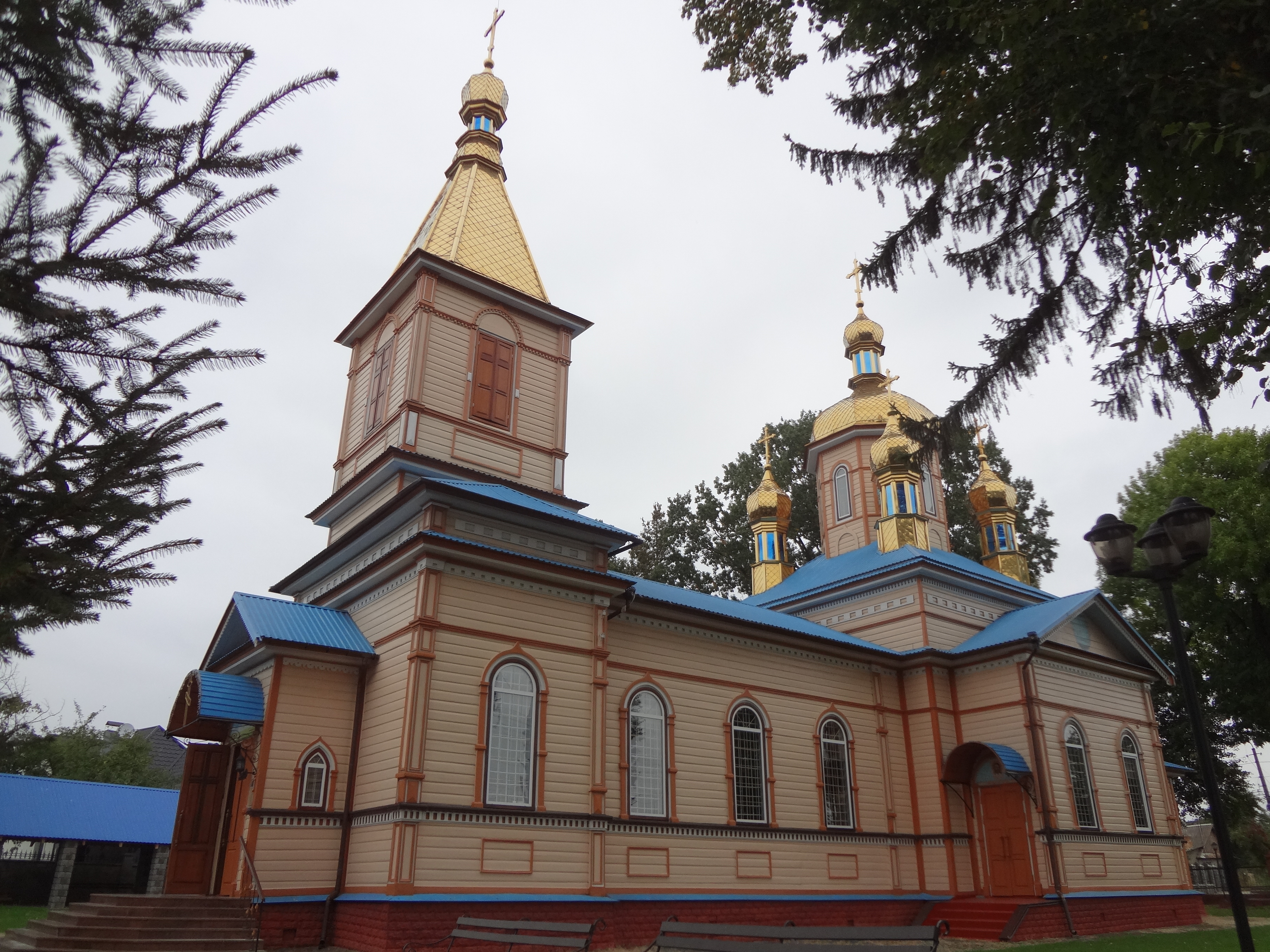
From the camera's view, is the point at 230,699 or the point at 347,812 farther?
the point at 230,699

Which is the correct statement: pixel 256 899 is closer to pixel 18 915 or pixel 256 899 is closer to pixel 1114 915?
pixel 18 915

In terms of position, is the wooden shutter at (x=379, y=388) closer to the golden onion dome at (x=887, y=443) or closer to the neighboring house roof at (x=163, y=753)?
the golden onion dome at (x=887, y=443)

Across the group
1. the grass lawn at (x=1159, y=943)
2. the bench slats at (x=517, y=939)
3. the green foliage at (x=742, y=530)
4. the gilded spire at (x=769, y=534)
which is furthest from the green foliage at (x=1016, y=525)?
the bench slats at (x=517, y=939)

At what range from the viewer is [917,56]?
7160 mm

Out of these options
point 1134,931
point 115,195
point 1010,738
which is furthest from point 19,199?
point 1134,931

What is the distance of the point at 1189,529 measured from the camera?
6.39 metres

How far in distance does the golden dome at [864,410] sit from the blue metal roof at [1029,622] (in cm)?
572

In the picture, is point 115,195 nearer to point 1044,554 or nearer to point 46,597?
point 46,597

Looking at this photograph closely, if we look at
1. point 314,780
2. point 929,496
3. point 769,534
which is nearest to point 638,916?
point 314,780

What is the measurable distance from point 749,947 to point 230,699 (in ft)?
25.8

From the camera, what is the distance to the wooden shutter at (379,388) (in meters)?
15.5

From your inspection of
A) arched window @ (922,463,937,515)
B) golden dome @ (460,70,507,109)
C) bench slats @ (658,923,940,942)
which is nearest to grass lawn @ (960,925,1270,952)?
bench slats @ (658,923,940,942)

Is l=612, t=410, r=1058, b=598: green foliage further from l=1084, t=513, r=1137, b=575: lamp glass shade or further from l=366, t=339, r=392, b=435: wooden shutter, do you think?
l=1084, t=513, r=1137, b=575: lamp glass shade

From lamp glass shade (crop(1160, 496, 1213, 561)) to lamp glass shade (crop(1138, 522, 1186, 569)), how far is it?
2 centimetres
